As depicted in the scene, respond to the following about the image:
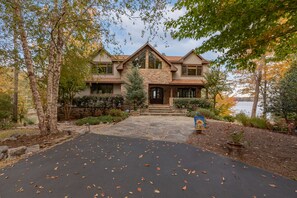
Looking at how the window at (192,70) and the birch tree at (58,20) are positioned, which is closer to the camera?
the birch tree at (58,20)

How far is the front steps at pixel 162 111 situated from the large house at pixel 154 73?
1.96m

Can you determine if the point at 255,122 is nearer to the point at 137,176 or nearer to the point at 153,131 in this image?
the point at 153,131

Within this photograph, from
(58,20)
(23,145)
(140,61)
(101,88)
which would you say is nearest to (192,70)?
(140,61)

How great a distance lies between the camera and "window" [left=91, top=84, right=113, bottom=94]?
61.2ft

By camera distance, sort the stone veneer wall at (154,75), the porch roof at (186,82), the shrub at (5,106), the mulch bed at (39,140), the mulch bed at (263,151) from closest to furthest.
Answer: the mulch bed at (263,151) < the mulch bed at (39,140) < the shrub at (5,106) < the porch roof at (186,82) < the stone veneer wall at (154,75)

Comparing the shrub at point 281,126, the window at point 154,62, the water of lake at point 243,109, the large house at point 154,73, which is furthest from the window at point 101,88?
the shrub at point 281,126

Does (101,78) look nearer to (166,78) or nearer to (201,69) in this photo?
(166,78)

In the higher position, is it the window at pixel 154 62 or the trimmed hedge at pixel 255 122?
the window at pixel 154 62

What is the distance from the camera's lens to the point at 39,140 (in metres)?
6.94

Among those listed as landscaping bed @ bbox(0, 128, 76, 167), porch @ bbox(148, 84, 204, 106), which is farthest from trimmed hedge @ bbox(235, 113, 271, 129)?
landscaping bed @ bbox(0, 128, 76, 167)

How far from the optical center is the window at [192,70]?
64.9ft

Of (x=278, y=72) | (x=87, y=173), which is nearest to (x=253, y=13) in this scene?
(x=87, y=173)

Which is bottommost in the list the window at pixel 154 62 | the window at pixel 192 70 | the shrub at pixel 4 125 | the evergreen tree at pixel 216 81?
the shrub at pixel 4 125

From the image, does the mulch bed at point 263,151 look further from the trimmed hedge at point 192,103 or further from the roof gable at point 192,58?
the roof gable at point 192,58
